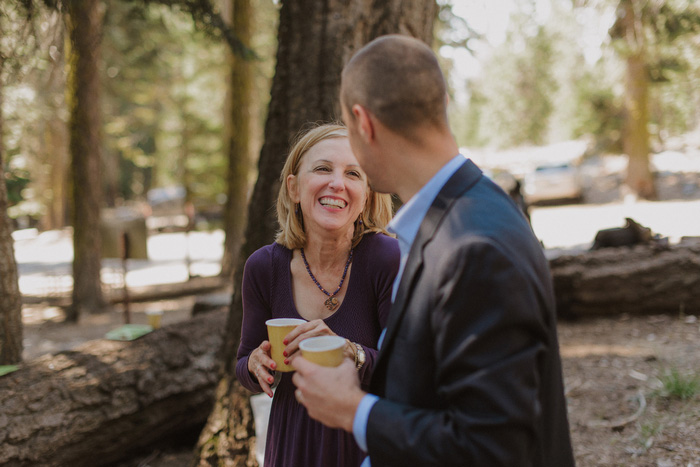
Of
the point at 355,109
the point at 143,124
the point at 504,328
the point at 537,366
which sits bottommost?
the point at 537,366

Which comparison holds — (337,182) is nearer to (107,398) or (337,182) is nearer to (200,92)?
(107,398)

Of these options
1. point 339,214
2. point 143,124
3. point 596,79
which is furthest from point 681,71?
point 143,124

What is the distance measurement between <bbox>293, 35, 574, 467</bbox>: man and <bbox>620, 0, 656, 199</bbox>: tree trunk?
1691cm

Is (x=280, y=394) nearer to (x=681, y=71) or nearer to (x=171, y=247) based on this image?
(x=681, y=71)

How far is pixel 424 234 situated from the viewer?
52.7 inches

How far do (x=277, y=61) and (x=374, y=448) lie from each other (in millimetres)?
3149

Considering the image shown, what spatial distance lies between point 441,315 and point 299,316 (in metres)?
1.00

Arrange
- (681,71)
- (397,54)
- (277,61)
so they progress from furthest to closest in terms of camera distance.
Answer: (681,71), (277,61), (397,54)

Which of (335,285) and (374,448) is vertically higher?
(335,285)

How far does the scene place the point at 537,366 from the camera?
128 cm

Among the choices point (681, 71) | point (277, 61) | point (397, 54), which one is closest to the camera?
point (397, 54)

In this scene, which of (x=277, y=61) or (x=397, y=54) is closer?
(x=397, y=54)

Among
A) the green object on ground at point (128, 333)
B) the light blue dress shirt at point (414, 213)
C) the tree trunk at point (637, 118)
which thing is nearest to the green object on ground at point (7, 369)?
the green object on ground at point (128, 333)

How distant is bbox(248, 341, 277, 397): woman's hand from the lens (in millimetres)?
1928
